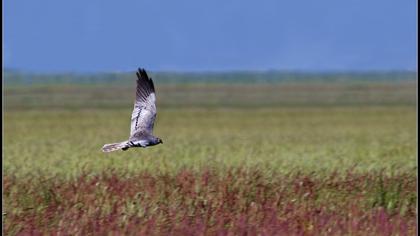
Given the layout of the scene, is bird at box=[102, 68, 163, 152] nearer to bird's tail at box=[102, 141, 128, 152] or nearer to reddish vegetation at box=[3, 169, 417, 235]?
bird's tail at box=[102, 141, 128, 152]

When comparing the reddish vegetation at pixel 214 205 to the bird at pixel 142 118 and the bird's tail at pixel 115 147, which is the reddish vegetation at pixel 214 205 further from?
the bird's tail at pixel 115 147

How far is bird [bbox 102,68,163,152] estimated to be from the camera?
8.79 meters

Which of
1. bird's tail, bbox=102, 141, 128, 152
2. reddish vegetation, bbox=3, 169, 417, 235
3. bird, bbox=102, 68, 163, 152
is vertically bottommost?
reddish vegetation, bbox=3, 169, 417, 235

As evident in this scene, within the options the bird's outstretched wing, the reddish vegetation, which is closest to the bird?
the bird's outstretched wing

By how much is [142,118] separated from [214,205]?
2.57 m

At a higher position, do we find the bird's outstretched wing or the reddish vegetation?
the bird's outstretched wing

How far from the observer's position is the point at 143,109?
9570 millimetres

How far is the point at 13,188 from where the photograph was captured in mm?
13062

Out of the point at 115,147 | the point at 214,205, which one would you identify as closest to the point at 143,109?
the point at 115,147

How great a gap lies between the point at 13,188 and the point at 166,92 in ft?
359

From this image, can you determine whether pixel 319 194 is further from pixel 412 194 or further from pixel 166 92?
pixel 166 92

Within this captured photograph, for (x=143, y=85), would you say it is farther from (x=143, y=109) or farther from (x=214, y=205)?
(x=214, y=205)

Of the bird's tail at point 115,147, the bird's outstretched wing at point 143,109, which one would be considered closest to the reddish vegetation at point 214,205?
the bird's outstretched wing at point 143,109

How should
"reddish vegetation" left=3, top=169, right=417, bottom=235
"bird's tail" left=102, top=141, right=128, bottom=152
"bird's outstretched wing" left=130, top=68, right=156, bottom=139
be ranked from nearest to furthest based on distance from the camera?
1. "bird's tail" left=102, top=141, right=128, bottom=152
2. "bird's outstretched wing" left=130, top=68, right=156, bottom=139
3. "reddish vegetation" left=3, top=169, right=417, bottom=235
